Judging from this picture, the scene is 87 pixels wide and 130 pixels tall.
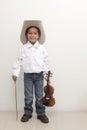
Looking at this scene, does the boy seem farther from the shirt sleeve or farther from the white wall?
the white wall

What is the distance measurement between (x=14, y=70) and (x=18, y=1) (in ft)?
2.38

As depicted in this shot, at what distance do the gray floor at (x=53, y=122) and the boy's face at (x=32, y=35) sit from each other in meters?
0.81

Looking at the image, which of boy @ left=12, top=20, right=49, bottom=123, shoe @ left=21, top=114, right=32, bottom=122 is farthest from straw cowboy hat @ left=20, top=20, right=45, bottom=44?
shoe @ left=21, top=114, right=32, bottom=122

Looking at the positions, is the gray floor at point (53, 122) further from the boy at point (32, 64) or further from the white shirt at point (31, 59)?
the white shirt at point (31, 59)

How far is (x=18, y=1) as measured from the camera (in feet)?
8.70

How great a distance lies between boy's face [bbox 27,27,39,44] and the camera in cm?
244

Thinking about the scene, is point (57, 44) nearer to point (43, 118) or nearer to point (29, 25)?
point (29, 25)

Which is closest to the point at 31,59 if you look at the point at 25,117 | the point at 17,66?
the point at 17,66

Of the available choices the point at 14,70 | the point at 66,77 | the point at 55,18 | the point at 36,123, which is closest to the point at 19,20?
the point at 55,18

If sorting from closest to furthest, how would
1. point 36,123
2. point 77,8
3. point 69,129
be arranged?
1. point 69,129
2. point 36,123
3. point 77,8

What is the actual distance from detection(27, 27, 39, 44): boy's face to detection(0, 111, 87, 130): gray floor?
2.67 ft

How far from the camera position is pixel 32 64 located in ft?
8.09

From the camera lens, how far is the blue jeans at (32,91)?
255 cm

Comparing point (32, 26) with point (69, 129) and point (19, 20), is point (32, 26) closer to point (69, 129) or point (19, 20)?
point (19, 20)
